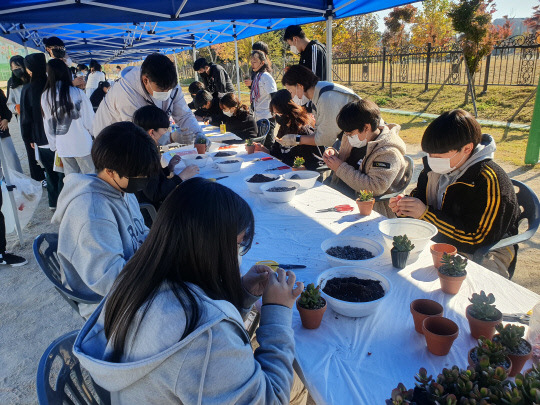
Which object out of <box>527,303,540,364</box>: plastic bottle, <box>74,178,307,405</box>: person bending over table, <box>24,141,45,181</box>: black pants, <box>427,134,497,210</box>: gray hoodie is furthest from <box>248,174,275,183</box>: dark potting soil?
<box>24,141,45,181</box>: black pants

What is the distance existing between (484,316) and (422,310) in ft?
0.62

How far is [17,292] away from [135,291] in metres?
3.19

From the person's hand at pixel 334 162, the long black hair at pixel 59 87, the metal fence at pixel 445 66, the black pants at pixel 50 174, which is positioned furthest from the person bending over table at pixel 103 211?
the metal fence at pixel 445 66

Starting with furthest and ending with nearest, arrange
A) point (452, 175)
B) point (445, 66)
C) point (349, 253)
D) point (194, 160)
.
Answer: point (445, 66) → point (194, 160) → point (452, 175) → point (349, 253)

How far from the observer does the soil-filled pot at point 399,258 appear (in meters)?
1.65

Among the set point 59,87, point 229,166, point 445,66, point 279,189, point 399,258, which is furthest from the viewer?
point 445,66

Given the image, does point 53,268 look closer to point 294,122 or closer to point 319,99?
point 319,99

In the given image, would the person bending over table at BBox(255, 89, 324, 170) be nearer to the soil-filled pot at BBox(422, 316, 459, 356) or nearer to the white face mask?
the white face mask

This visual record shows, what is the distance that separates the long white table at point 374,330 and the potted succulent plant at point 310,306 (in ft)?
0.13

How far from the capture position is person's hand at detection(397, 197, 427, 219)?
7.09 ft

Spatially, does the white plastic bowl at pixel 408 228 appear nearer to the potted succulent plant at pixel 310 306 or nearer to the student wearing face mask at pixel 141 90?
the potted succulent plant at pixel 310 306

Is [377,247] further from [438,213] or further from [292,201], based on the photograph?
[292,201]

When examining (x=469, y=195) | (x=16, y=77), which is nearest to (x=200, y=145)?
(x=469, y=195)

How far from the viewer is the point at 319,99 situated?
369cm
